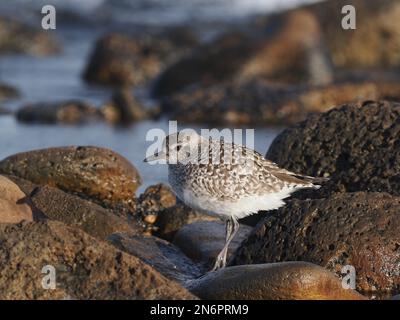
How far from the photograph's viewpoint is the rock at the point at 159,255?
813 centimetres

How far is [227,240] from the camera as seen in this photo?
831 cm

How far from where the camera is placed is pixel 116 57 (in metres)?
21.9

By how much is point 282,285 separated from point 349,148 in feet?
9.25

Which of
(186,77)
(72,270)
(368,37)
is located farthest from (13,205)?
(368,37)

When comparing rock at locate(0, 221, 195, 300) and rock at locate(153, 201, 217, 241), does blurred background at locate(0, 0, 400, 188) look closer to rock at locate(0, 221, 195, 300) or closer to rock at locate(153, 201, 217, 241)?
rock at locate(153, 201, 217, 241)

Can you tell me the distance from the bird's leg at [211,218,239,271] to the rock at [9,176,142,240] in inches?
43.0

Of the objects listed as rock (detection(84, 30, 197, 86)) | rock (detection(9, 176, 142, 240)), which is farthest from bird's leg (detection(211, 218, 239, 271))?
rock (detection(84, 30, 197, 86))

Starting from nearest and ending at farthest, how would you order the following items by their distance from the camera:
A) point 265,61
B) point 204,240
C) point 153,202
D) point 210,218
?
point 204,240 → point 210,218 → point 153,202 → point 265,61

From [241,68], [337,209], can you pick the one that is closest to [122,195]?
[337,209]

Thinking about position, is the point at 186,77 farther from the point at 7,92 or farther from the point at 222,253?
the point at 222,253

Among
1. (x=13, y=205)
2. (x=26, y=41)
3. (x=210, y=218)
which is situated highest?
(x=26, y=41)

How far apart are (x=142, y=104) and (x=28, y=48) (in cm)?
855

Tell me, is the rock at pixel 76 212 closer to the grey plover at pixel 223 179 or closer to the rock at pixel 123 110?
the grey plover at pixel 223 179
